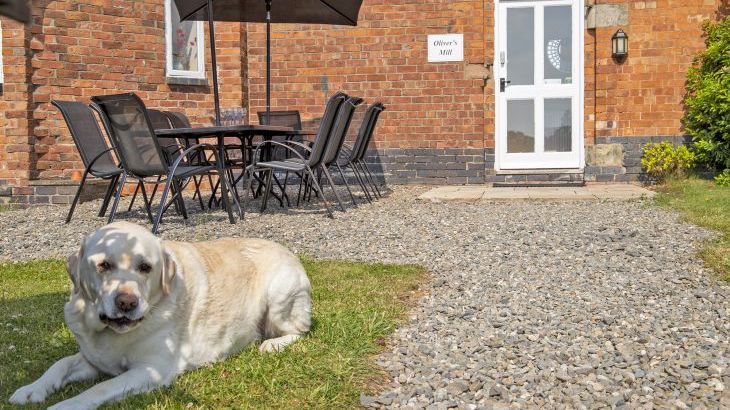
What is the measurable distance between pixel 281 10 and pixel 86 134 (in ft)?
9.87

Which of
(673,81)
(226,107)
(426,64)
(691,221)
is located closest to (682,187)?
(673,81)

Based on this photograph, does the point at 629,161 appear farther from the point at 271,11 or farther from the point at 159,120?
the point at 159,120

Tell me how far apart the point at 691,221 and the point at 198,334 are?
4809mm

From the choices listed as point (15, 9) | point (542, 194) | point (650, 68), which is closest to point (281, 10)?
point (542, 194)

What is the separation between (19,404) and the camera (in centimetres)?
228

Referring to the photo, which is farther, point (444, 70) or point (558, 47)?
point (444, 70)

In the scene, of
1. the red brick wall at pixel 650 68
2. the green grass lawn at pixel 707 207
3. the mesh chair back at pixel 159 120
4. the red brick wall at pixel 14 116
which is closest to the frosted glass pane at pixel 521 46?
the red brick wall at pixel 650 68

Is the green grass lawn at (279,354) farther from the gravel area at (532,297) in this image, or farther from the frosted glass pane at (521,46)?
the frosted glass pane at (521,46)

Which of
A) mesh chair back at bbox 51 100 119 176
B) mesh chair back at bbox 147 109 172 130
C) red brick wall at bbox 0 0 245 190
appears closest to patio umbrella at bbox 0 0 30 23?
mesh chair back at bbox 51 100 119 176

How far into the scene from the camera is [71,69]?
968 cm

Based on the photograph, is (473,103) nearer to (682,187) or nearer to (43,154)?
(682,187)

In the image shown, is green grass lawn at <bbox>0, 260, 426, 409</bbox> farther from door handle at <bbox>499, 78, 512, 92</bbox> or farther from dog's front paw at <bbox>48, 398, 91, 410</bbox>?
door handle at <bbox>499, 78, 512, 92</bbox>

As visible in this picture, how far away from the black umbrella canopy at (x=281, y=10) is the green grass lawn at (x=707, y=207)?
405 centimetres

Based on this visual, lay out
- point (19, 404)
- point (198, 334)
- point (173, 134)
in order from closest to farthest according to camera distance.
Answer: point (19, 404) < point (198, 334) < point (173, 134)
